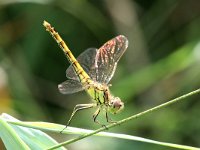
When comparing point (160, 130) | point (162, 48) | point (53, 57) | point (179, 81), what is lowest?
point (160, 130)

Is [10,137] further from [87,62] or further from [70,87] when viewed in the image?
[87,62]

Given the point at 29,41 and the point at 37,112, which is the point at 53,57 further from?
the point at 37,112

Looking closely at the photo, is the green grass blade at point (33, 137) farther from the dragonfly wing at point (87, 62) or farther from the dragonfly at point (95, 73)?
the dragonfly wing at point (87, 62)

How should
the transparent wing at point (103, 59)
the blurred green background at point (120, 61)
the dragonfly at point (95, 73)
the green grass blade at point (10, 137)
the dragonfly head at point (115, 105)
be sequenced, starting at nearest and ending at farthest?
1. the green grass blade at point (10, 137)
2. the dragonfly head at point (115, 105)
3. the dragonfly at point (95, 73)
4. the transparent wing at point (103, 59)
5. the blurred green background at point (120, 61)

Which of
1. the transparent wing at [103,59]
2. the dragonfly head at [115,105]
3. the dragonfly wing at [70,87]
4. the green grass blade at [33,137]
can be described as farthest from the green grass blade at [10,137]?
the transparent wing at [103,59]

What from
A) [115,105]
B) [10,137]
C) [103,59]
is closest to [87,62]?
[103,59]

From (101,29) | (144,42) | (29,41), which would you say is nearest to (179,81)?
(144,42)

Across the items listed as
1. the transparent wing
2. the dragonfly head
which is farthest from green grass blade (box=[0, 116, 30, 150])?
the transparent wing
